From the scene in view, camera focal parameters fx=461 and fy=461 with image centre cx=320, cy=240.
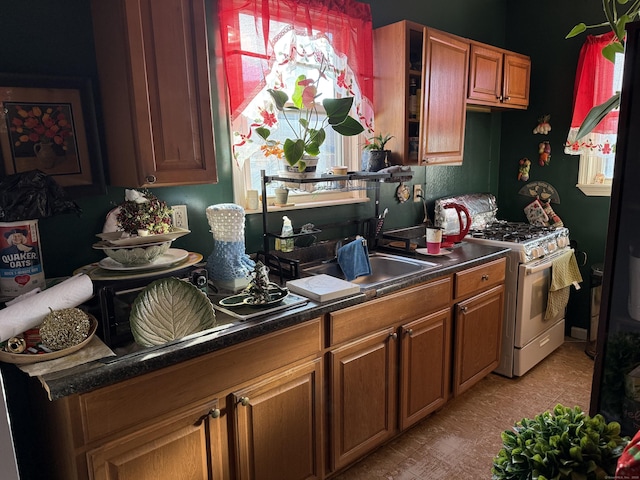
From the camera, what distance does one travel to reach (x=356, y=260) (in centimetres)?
228

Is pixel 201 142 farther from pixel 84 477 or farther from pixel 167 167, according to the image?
pixel 84 477

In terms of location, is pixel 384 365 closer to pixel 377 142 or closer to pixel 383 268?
pixel 383 268

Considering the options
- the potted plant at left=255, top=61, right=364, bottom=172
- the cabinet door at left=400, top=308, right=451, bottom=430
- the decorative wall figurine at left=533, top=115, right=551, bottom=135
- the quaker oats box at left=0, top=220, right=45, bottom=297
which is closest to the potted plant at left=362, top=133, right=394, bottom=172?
the potted plant at left=255, top=61, right=364, bottom=172

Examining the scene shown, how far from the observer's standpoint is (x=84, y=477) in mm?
1276

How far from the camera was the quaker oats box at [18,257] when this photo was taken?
58.0 inches

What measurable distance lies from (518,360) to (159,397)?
93.5 inches

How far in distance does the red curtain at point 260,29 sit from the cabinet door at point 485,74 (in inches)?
37.0

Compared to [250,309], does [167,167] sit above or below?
above

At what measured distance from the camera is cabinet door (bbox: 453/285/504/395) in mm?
2535

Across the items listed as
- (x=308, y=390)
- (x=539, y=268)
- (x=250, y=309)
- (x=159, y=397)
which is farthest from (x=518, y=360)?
(x=159, y=397)

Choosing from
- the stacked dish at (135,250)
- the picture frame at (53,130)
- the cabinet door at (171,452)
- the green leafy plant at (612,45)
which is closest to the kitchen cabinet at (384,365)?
the cabinet door at (171,452)

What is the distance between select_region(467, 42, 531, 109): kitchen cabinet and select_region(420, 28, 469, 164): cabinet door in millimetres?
126

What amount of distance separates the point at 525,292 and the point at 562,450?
207 cm

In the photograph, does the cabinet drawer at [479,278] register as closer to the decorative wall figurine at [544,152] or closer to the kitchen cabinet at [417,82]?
the kitchen cabinet at [417,82]
